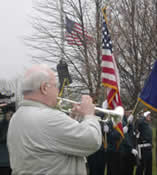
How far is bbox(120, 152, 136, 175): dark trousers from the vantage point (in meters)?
6.59

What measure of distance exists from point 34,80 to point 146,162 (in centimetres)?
540

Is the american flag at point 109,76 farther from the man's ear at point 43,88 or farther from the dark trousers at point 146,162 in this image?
the man's ear at point 43,88

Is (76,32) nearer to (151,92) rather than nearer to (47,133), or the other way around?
(151,92)

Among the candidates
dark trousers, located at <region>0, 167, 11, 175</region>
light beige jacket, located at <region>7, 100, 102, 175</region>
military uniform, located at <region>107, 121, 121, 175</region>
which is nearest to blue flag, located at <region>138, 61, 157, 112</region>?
military uniform, located at <region>107, 121, 121, 175</region>

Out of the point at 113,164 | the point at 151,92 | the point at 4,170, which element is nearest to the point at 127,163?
the point at 113,164

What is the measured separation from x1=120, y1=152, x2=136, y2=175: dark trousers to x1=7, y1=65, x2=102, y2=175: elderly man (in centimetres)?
477

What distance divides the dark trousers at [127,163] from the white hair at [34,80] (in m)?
4.97

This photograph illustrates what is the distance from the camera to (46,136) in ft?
6.40

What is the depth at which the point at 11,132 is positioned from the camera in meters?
2.18

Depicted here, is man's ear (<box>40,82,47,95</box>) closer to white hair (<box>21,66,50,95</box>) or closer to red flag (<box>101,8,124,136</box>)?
white hair (<box>21,66,50,95</box>)

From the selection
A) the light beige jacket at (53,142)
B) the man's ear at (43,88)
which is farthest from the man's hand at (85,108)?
the man's ear at (43,88)

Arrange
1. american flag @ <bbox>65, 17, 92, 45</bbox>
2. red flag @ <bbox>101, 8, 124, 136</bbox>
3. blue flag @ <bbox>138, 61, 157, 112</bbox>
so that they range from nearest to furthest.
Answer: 1. blue flag @ <bbox>138, 61, 157, 112</bbox>
2. red flag @ <bbox>101, 8, 124, 136</bbox>
3. american flag @ <bbox>65, 17, 92, 45</bbox>

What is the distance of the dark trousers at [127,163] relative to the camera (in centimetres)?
659

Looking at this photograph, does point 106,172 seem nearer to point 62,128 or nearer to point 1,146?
point 1,146
